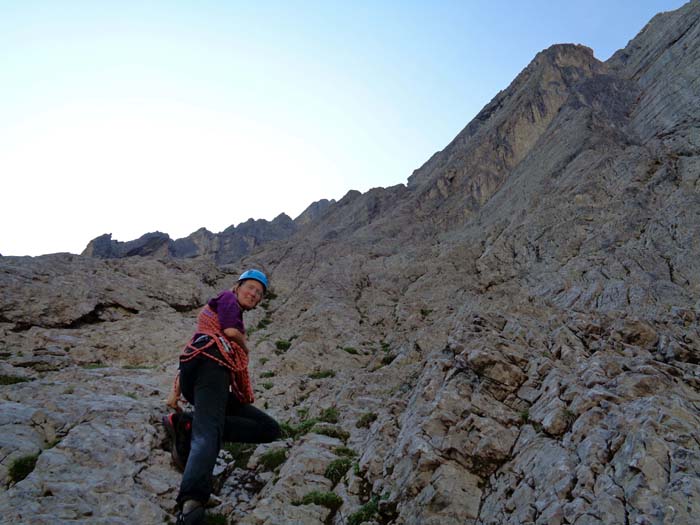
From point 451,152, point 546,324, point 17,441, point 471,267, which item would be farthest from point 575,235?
point 451,152

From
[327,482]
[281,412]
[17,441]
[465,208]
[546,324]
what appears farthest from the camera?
[465,208]

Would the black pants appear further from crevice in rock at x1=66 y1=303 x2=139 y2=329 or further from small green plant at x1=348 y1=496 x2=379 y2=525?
crevice in rock at x1=66 y1=303 x2=139 y2=329

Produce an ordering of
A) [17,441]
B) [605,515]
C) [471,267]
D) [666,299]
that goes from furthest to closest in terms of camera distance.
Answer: [471,267]
[666,299]
[17,441]
[605,515]

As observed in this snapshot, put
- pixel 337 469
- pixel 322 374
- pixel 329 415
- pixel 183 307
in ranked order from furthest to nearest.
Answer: pixel 183 307 → pixel 322 374 → pixel 329 415 → pixel 337 469

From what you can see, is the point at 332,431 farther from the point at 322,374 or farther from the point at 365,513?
the point at 322,374

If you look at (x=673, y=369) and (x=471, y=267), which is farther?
(x=471, y=267)

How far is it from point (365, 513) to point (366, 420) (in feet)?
15.9

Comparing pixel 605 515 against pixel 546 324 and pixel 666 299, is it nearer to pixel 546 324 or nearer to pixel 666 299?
pixel 546 324

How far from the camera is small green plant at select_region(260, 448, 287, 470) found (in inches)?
391

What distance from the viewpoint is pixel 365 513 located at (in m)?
7.47

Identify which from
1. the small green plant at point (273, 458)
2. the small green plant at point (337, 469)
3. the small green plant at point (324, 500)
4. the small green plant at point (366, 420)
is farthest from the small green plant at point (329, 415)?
the small green plant at point (324, 500)

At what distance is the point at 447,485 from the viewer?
23.7 feet

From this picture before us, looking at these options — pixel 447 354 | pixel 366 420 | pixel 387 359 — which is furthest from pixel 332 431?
pixel 387 359

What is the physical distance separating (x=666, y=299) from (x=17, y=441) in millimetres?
20284
